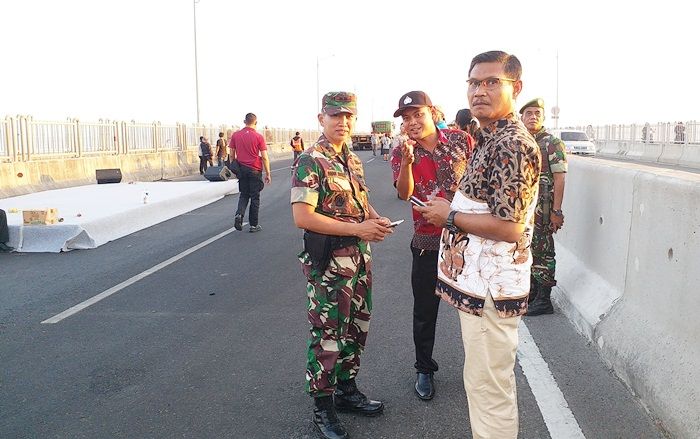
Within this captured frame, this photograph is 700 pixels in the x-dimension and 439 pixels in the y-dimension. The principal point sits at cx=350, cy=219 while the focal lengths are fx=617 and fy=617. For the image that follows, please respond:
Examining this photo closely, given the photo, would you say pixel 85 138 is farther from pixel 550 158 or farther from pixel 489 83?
pixel 489 83

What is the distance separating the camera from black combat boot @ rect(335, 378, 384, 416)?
366cm

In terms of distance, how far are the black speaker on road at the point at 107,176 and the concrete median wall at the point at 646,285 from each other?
15.6 m

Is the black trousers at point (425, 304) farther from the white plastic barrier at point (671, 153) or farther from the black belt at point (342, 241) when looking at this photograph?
the white plastic barrier at point (671, 153)

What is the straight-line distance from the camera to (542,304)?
5629 mm

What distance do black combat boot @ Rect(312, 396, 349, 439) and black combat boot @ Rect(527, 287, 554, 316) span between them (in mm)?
2743

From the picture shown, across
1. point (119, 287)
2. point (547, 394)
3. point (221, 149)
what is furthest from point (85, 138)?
point (547, 394)

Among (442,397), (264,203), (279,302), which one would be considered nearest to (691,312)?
(442,397)

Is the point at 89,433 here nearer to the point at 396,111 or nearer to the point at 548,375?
the point at 396,111

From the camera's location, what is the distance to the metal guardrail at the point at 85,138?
16344 mm

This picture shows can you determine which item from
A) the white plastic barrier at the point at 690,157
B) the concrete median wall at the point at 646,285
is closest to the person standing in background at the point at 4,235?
the concrete median wall at the point at 646,285

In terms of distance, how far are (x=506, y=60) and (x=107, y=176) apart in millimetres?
17625

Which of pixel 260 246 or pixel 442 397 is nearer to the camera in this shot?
pixel 442 397

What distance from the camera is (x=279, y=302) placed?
6.18 metres

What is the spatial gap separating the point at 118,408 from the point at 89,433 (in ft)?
1.06
